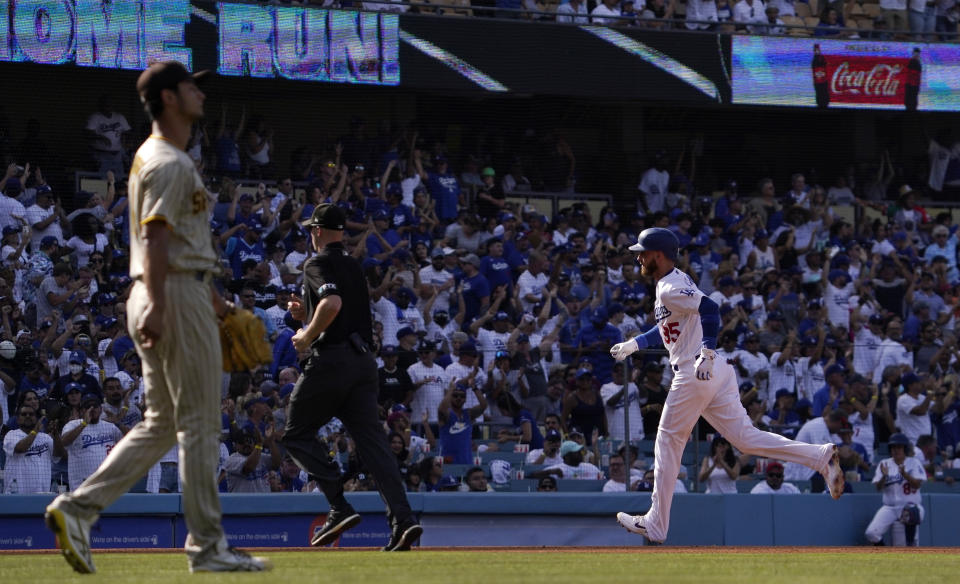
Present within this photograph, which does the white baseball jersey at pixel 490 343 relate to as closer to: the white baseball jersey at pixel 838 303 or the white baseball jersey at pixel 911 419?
the white baseball jersey at pixel 911 419

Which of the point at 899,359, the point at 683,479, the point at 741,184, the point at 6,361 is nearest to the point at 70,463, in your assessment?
the point at 6,361

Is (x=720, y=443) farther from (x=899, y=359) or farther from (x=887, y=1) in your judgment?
(x=887, y=1)

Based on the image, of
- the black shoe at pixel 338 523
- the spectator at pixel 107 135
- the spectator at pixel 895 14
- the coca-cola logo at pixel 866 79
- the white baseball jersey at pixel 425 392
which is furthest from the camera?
the spectator at pixel 895 14

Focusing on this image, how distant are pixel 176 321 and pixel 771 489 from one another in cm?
1025

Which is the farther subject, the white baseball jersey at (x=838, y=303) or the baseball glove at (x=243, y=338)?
the white baseball jersey at (x=838, y=303)

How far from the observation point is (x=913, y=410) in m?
17.0

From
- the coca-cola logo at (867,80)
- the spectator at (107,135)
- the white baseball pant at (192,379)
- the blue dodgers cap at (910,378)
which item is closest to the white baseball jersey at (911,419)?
the blue dodgers cap at (910,378)

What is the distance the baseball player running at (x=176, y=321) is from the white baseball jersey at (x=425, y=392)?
871cm

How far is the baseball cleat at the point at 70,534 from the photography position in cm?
Result: 585

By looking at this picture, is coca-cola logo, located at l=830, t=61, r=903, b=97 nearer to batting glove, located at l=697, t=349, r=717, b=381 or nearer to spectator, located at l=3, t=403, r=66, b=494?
spectator, located at l=3, t=403, r=66, b=494

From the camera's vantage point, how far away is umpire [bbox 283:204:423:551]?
809cm

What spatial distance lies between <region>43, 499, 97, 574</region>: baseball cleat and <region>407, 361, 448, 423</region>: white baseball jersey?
867 cm

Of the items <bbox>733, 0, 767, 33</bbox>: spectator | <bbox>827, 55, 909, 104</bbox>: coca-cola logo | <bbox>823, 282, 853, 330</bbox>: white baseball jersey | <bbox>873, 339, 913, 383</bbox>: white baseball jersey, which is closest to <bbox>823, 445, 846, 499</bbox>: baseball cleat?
<bbox>873, 339, 913, 383</bbox>: white baseball jersey

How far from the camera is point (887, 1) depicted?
2481 centimetres
